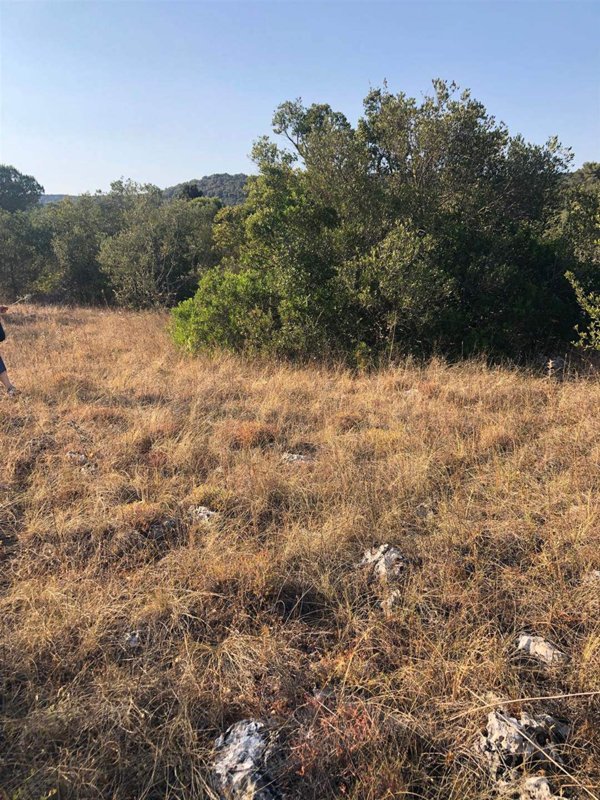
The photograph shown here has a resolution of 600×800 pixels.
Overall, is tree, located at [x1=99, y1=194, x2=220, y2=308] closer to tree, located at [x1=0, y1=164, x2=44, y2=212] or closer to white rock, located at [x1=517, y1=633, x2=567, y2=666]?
white rock, located at [x1=517, y1=633, x2=567, y2=666]

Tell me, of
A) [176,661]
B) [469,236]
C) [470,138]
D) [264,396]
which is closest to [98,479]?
[176,661]

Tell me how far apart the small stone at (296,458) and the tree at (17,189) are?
1837 inches

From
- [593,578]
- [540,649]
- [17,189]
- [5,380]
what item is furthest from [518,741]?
[17,189]

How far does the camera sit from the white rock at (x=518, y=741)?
1804 millimetres

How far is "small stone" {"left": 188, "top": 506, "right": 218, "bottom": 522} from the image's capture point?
336cm

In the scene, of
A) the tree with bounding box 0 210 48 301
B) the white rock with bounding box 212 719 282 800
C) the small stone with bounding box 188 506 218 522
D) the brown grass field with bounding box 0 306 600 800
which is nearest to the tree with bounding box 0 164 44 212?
the tree with bounding box 0 210 48 301

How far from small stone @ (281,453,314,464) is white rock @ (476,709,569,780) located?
2.45 m

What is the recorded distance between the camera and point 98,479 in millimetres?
3875

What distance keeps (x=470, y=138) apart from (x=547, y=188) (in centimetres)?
252

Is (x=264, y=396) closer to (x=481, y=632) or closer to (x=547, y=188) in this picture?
(x=481, y=632)

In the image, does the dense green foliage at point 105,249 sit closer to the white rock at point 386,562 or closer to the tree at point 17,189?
the white rock at point 386,562

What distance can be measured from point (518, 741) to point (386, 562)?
112 centimetres

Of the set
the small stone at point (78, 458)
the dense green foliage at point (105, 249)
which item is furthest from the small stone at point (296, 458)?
the dense green foliage at point (105, 249)

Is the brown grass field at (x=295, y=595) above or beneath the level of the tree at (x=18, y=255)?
beneath
